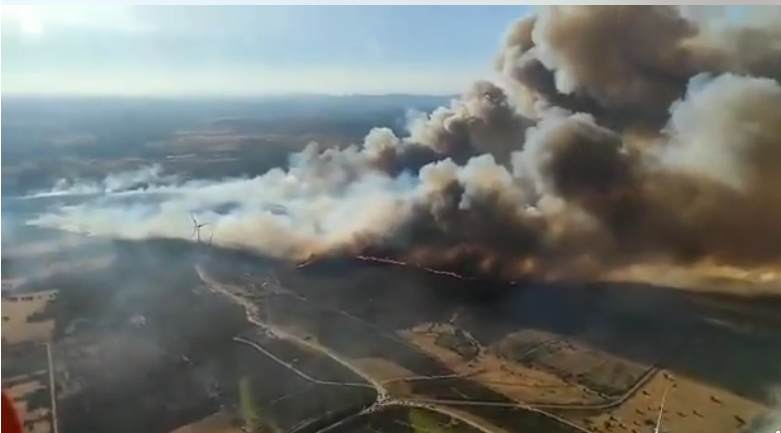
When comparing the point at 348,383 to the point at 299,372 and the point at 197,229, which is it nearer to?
the point at 299,372

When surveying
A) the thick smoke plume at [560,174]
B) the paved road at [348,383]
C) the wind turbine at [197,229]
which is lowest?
the paved road at [348,383]

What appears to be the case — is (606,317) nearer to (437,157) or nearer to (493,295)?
(493,295)

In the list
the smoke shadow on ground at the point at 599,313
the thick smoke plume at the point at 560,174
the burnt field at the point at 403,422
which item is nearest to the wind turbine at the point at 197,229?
the thick smoke plume at the point at 560,174

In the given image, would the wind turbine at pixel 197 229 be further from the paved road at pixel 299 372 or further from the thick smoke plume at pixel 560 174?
the paved road at pixel 299 372

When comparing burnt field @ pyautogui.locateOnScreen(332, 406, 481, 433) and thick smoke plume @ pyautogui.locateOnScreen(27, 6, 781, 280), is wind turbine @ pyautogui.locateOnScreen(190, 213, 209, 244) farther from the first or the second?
burnt field @ pyautogui.locateOnScreen(332, 406, 481, 433)

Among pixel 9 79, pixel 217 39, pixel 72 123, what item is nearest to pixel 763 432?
pixel 217 39

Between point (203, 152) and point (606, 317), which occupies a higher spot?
point (203, 152)
